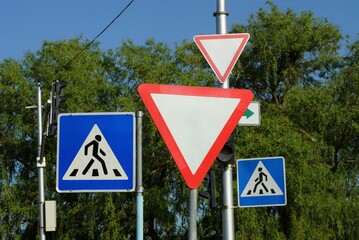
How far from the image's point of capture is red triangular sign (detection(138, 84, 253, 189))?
5914 mm

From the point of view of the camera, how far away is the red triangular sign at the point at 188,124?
19.4 ft

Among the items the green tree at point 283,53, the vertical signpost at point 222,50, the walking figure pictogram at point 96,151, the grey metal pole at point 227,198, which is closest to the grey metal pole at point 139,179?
the walking figure pictogram at point 96,151

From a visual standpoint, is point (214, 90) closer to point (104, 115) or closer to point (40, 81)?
point (104, 115)

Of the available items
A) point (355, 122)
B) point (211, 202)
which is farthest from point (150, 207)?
point (211, 202)

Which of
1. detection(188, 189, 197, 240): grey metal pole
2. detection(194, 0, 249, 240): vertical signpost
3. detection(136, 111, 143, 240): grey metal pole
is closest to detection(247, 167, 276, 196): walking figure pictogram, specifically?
detection(194, 0, 249, 240): vertical signpost

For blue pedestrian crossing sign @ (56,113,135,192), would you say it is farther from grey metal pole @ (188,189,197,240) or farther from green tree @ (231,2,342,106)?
green tree @ (231,2,342,106)

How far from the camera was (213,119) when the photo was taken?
6.09m

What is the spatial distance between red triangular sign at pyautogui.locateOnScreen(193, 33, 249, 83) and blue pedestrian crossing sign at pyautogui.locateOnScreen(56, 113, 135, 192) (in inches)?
86.4

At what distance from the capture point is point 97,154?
613cm

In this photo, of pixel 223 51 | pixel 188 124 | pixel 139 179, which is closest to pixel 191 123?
pixel 188 124

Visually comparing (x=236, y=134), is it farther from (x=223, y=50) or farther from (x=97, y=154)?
(x=97, y=154)

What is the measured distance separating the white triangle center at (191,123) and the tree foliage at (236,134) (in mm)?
18052

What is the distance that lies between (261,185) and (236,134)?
13922 mm

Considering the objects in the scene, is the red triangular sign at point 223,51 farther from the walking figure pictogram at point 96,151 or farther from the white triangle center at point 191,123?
the walking figure pictogram at point 96,151
